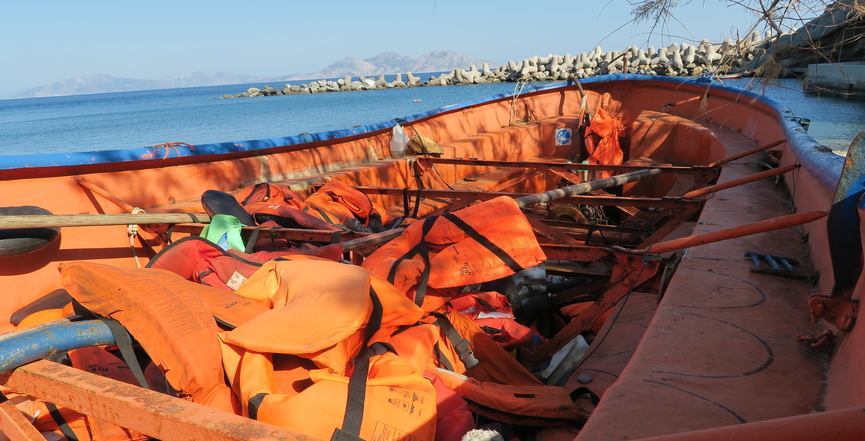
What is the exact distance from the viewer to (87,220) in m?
3.33

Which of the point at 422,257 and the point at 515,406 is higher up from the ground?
the point at 422,257

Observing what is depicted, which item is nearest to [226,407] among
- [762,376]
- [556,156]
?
[762,376]

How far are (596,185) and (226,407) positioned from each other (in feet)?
11.7

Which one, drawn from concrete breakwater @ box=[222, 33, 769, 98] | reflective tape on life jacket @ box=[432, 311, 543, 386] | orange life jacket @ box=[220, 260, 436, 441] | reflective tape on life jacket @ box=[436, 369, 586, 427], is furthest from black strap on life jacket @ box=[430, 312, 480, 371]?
concrete breakwater @ box=[222, 33, 769, 98]

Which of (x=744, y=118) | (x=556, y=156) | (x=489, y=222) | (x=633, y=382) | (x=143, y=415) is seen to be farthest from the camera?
(x=556, y=156)

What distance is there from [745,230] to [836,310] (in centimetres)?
64

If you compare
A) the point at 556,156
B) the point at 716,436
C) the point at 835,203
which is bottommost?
the point at 556,156

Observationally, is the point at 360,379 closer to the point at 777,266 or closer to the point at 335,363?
the point at 335,363

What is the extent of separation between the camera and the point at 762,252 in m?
2.97

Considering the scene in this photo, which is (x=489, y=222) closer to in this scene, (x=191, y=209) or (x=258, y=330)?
(x=258, y=330)

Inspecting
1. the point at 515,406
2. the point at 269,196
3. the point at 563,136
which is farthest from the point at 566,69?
the point at 515,406

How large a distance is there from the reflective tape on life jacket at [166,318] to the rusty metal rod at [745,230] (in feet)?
7.45

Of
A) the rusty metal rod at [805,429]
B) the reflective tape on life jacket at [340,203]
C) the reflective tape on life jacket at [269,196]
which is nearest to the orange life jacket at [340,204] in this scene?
the reflective tape on life jacket at [340,203]

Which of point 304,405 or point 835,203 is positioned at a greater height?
point 835,203
